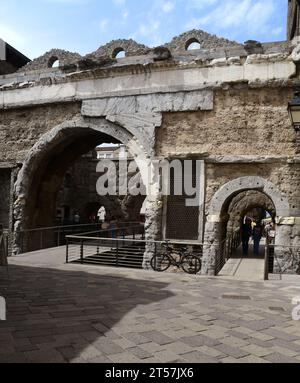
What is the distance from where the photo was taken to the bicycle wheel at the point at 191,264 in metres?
9.34

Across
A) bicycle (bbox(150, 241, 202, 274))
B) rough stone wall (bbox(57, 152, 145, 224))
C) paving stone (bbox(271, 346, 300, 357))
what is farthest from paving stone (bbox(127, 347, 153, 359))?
rough stone wall (bbox(57, 152, 145, 224))

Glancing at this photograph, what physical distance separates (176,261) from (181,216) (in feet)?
4.21

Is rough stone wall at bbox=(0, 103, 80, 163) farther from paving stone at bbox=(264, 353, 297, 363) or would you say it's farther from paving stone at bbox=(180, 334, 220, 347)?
paving stone at bbox=(264, 353, 297, 363)

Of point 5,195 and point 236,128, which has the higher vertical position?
point 236,128

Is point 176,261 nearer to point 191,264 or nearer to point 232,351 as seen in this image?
point 191,264

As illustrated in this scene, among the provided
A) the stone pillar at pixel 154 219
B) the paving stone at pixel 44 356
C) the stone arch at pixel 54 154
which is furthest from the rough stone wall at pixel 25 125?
the paving stone at pixel 44 356

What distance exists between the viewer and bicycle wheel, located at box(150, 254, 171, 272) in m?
9.39

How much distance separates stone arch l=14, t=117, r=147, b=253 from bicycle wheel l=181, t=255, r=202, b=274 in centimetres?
300

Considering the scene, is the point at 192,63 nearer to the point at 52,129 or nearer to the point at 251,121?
the point at 251,121

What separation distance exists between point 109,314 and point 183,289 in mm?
2008

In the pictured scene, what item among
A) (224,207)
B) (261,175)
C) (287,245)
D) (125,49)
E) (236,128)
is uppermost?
(125,49)

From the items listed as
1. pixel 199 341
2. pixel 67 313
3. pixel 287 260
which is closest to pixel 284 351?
pixel 199 341

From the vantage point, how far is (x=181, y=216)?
10.2 m

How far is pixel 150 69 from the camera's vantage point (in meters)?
10.8
